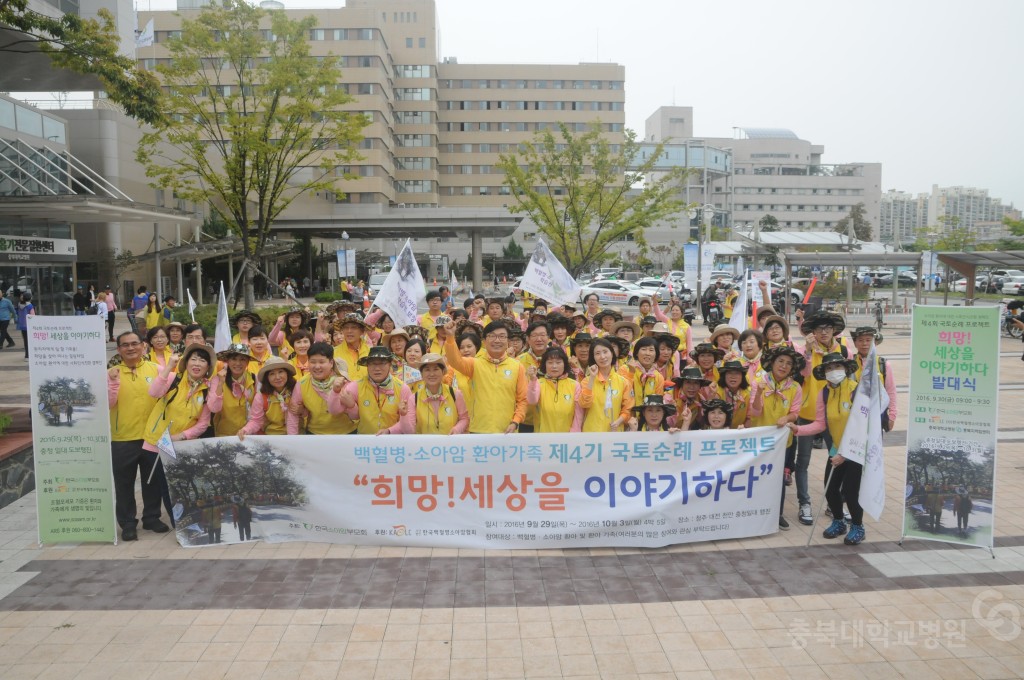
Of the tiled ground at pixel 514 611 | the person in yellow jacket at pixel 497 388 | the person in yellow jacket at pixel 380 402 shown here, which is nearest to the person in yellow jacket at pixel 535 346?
the person in yellow jacket at pixel 497 388

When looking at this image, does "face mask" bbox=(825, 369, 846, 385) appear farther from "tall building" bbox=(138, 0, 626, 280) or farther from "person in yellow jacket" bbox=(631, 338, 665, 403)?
"tall building" bbox=(138, 0, 626, 280)

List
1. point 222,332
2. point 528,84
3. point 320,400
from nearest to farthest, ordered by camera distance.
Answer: point 320,400 < point 222,332 < point 528,84

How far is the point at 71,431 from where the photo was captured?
21.4 ft

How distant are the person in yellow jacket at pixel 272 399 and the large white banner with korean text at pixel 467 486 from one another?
24 cm

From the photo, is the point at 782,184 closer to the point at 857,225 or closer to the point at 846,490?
the point at 857,225

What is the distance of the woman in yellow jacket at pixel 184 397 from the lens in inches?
260

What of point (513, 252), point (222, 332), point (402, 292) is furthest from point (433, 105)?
point (402, 292)

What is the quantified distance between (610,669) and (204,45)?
2191cm

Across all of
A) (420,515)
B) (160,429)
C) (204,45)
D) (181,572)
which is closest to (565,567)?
(420,515)

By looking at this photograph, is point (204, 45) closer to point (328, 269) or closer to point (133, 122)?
point (133, 122)

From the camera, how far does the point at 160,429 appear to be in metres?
6.68

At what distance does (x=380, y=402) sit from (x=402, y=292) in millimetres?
1802

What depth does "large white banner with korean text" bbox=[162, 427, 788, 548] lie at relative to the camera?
21.0 feet

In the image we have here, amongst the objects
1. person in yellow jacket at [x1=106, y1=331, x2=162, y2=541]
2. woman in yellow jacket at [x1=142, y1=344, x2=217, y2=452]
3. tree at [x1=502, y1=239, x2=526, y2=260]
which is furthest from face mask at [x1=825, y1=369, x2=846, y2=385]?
tree at [x1=502, y1=239, x2=526, y2=260]
